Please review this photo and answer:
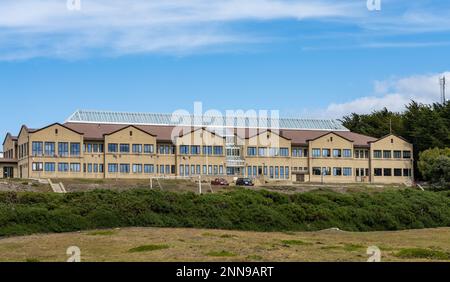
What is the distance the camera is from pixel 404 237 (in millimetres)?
41938

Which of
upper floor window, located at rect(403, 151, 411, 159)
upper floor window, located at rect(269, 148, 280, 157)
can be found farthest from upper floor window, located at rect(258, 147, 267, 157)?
upper floor window, located at rect(403, 151, 411, 159)

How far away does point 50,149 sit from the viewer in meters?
93.9

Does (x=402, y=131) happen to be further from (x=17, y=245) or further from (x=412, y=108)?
(x=17, y=245)

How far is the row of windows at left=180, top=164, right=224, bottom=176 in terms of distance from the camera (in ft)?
327

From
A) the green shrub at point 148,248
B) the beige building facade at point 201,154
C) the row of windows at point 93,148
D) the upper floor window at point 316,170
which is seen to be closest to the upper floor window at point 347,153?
the beige building facade at point 201,154

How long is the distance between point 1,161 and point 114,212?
6059 centimetres

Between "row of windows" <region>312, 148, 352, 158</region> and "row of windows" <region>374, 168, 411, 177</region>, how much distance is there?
4.81m

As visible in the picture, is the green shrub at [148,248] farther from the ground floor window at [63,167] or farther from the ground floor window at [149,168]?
the ground floor window at [149,168]

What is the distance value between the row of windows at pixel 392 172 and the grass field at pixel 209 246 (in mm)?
66496

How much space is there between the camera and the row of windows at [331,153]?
106562 mm

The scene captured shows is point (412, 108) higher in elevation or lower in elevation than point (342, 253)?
higher

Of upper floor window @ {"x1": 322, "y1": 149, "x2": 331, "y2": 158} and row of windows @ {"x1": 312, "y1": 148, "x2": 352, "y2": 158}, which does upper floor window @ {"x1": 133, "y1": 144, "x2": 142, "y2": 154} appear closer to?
row of windows @ {"x1": 312, "y1": 148, "x2": 352, "y2": 158}
